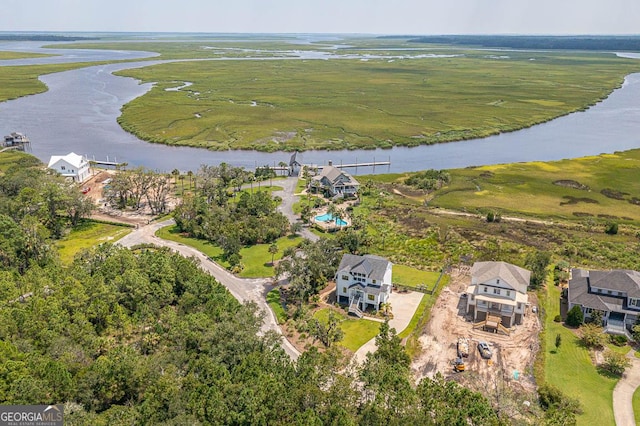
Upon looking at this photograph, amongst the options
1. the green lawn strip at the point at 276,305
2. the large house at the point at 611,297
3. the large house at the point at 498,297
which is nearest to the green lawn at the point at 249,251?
the green lawn strip at the point at 276,305

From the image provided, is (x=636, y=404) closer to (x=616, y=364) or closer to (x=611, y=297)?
(x=616, y=364)

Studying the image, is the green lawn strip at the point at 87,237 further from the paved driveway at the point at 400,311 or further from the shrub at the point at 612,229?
the shrub at the point at 612,229

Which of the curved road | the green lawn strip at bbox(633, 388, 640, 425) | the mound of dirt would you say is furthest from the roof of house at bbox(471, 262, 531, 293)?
the mound of dirt

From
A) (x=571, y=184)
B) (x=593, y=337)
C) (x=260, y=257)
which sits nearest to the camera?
(x=593, y=337)

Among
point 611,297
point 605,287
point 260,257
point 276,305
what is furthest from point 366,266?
point 611,297

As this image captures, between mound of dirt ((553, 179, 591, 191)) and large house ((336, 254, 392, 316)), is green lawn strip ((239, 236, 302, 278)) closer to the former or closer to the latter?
large house ((336, 254, 392, 316))
